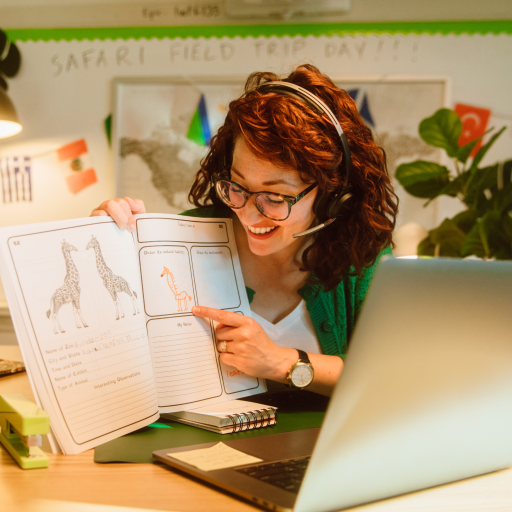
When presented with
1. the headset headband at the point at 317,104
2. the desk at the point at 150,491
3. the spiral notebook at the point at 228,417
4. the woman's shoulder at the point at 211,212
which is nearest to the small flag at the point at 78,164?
the woman's shoulder at the point at 211,212

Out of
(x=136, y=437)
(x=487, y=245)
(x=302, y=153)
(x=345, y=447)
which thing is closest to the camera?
(x=345, y=447)

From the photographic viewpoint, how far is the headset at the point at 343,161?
3.16 ft

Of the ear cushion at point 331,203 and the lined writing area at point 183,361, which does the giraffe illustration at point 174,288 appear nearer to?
the lined writing area at point 183,361

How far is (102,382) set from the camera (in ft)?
2.20

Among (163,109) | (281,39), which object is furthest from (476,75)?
(163,109)

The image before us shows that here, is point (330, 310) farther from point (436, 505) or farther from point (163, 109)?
point (163, 109)

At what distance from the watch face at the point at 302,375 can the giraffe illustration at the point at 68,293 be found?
0.40 m

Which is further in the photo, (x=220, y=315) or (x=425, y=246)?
(x=425, y=246)

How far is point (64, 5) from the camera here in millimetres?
2467

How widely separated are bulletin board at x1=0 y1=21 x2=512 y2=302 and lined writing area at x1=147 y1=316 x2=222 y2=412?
1.81 m

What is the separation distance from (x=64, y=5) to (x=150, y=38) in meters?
0.49

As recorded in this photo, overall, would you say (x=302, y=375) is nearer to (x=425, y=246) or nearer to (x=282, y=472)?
(x=282, y=472)

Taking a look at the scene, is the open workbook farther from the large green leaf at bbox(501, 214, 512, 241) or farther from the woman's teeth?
the large green leaf at bbox(501, 214, 512, 241)

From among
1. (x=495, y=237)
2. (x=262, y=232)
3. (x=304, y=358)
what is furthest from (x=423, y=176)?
(x=304, y=358)
